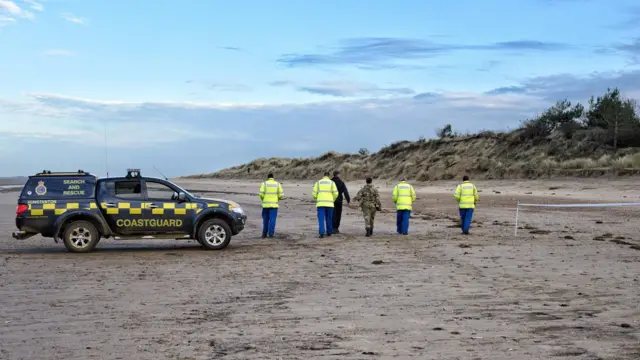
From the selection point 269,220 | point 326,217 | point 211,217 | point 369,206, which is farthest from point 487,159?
point 211,217

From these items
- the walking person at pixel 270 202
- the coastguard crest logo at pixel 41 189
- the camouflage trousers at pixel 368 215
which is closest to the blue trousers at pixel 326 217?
the camouflage trousers at pixel 368 215

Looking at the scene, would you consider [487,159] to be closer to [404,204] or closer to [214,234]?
[404,204]

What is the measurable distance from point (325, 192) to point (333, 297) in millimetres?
10089

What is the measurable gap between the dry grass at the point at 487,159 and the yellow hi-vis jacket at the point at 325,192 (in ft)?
69.7

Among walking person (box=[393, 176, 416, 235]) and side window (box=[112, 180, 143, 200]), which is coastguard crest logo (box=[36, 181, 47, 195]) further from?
walking person (box=[393, 176, 416, 235])

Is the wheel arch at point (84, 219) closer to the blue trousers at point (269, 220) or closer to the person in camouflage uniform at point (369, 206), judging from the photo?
the blue trousers at point (269, 220)

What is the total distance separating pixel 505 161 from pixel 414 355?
4318 cm

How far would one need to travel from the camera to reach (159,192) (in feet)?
59.5

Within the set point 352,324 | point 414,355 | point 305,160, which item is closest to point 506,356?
point 414,355

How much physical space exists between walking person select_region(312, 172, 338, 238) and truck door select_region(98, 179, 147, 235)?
516 cm

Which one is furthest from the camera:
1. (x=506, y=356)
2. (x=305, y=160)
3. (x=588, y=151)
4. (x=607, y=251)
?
(x=305, y=160)

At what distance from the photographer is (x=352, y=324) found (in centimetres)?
943

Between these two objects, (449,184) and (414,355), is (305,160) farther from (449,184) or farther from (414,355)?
(414,355)

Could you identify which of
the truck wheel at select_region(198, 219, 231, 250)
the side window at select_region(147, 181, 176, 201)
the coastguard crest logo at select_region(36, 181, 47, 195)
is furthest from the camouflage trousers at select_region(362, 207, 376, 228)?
the coastguard crest logo at select_region(36, 181, 47, 195)
